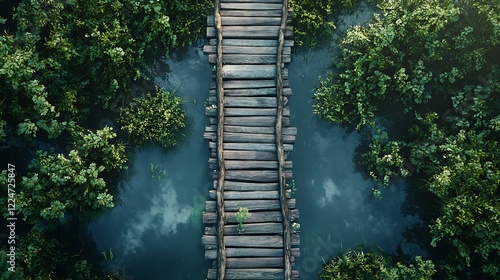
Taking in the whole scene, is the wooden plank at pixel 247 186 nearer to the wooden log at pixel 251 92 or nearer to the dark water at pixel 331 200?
the dark water at pixel 331 200

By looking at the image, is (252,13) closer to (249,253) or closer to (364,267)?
(249,253)

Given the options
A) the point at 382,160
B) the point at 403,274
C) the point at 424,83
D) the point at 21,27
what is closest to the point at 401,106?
the point at 424,83

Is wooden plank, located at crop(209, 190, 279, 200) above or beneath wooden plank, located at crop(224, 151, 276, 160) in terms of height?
beneath

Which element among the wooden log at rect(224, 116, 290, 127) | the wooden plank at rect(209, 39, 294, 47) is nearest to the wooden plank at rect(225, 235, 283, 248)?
the wooden log at rect(224, 116, 290, 127)

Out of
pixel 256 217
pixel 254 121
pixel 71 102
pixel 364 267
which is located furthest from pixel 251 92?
pixel 364 267

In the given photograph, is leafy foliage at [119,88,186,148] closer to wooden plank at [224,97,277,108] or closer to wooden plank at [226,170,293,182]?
wooden plank at [224,97,277,108]

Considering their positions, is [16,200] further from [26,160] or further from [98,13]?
[98,13]
